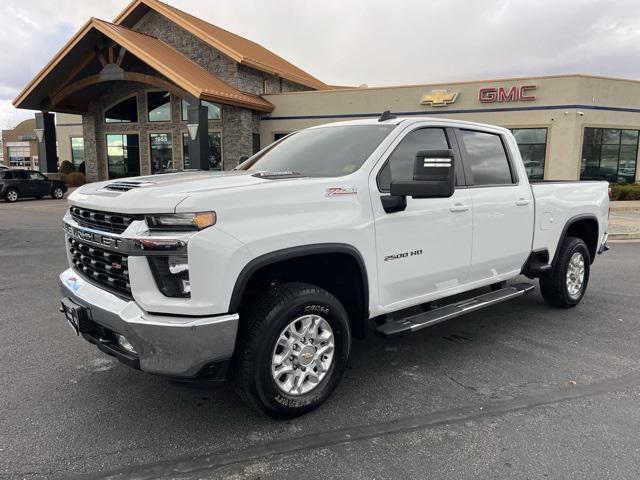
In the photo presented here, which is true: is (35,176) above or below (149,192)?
below

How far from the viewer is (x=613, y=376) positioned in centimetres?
401

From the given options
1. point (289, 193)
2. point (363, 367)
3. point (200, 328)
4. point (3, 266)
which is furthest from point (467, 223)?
point (3, 266)

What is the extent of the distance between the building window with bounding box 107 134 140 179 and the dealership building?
0.21 ft

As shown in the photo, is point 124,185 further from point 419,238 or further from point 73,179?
point 73,179

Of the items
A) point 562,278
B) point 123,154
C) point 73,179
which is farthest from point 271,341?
point 73,179

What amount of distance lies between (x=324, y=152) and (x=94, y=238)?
6.04 ft

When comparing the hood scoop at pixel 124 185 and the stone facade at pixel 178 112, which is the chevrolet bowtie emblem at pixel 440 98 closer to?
the stone facade at pixel 178 112

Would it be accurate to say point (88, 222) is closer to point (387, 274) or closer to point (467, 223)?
point (387, 274)

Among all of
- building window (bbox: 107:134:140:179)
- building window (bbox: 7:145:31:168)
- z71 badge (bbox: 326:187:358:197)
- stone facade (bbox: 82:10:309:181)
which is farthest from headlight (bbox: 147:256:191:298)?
building window (bbox: 7:145:31:168)

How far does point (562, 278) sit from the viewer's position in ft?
18.6

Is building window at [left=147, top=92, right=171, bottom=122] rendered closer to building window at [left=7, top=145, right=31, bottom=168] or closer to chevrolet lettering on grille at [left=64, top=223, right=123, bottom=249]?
chevrolet lettering on grille at [left=64, top=223, right=123, bottom=249]

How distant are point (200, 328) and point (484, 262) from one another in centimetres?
273

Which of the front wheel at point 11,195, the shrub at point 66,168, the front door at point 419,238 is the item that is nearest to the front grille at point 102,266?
the front door at point 419,238

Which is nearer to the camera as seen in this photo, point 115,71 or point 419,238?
point 419,238
